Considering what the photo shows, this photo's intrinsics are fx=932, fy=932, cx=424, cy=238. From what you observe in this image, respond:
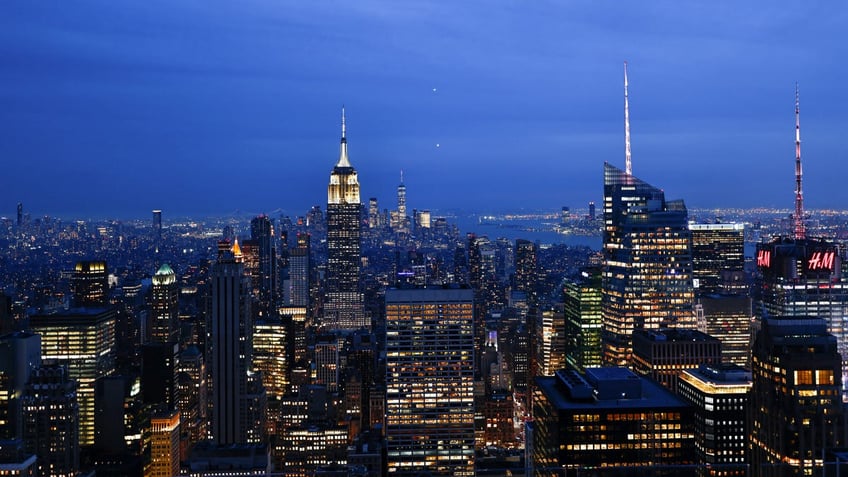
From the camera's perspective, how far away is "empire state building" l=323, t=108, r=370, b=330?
36.1m

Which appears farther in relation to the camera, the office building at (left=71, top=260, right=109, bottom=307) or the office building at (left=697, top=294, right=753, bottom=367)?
the office building at (left=71, top=260, right=109, bottom=307)

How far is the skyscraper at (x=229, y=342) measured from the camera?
2589 centimetres

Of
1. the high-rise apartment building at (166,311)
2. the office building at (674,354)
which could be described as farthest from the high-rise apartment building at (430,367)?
the high-rise apartment building at (166,311)

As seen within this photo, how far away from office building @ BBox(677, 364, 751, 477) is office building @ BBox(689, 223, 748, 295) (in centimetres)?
1043

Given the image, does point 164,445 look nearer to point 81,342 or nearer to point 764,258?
point 81,342

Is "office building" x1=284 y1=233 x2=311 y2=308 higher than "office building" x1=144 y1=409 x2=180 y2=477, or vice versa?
"office building" x1=284 y1=233 x2=311 y2=308

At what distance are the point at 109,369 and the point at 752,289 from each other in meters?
A: 17.6

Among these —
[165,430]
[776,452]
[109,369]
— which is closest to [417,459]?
[165,430]

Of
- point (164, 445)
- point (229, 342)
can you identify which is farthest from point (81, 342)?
point (164, 445)

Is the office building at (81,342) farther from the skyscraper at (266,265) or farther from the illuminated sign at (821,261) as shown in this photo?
the illuminated sign at (821,261)

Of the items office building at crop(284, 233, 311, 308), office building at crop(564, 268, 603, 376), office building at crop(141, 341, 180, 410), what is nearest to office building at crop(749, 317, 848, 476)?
office building at crop(564, 268, 603, 376)

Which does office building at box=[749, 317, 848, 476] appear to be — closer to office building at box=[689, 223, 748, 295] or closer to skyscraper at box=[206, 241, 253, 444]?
office building at box=[689, 223, 748, 295]

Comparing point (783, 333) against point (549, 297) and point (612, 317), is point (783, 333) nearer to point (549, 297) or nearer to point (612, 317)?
point (612, 317)

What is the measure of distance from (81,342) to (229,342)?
A: 15.4 feet
